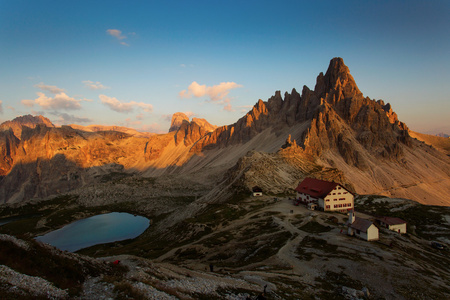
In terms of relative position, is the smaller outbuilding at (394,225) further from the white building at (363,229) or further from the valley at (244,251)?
the white building at (363,229)

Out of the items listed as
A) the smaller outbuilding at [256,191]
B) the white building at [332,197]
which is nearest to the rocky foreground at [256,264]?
the white building at [332,197]

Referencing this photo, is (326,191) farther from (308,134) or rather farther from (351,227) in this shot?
(308,134)

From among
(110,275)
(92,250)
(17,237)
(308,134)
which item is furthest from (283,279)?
(308,134)

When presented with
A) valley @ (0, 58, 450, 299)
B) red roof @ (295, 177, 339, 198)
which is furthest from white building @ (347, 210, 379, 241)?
red roof @ (295, 177, 339, 198)

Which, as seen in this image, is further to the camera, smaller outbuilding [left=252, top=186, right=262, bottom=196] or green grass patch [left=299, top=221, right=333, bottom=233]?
smaller outbuilding [left=252, top=186, right=262, bottom=196]

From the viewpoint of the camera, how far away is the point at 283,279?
3136 cm

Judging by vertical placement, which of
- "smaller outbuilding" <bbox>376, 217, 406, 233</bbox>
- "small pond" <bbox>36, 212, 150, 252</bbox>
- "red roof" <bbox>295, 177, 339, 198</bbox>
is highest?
"red roof" <bbox>295, 177, 339, 198</bbox>

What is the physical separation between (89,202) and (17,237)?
142 meters

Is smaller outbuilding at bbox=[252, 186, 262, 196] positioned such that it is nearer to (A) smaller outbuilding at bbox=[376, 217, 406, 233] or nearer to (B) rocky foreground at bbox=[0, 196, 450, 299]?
(B) rocky foreground at bbox=[0, 196, 450, 299]

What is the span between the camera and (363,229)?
152ft

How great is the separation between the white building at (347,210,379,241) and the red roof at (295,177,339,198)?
72.3 ft

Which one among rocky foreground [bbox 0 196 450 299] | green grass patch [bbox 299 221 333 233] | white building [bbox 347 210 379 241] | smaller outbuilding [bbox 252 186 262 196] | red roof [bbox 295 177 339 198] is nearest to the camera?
rocky foreground [bbox 0 196 450 299]

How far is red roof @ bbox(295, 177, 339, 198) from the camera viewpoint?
7144cm

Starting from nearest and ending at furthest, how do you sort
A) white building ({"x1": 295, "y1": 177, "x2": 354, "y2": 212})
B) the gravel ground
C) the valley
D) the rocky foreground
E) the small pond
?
the gravel ground < the rocky foreground < the valley < white building ({"x1": 295, "y1": 177, "x2": 354, "y2": 212}) < the small pond
